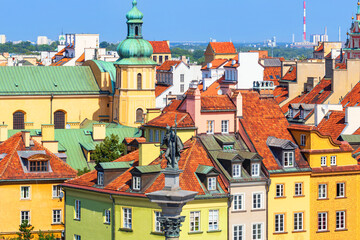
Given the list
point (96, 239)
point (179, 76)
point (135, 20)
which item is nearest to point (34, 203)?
point (96, 239)

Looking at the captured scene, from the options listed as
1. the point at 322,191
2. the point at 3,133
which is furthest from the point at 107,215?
the point at 3,133

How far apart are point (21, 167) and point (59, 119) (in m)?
46.8

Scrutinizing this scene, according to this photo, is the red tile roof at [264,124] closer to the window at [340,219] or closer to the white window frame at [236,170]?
the white window frame at [236,170]

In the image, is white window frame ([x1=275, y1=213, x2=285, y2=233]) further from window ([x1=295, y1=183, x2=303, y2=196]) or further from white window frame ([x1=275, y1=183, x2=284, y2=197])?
window ([x1=295, y1=183, x2=303, y2=196])

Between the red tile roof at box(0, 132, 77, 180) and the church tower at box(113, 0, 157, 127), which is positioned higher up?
the church tower at box(113, 0, 157, 127)

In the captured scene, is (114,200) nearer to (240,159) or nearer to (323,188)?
(240,159)

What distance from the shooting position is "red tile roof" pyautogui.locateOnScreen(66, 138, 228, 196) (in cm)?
6781

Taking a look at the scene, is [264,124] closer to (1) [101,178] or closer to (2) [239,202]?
(2) [239,202]

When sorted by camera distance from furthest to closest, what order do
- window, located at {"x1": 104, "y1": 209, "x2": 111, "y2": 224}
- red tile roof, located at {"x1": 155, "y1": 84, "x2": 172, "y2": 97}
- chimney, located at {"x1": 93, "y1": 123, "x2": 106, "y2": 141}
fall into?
red tile roof, located at {"x1": 155, "y1": 84, "x2": 172, "y2": 97}
chimney, located at {"x1": 93, "y1": 123, "x2": 106, "y2": 141}
window, located at {"x1": 104, "y1": 209, "x2": 111, "y2": 224}

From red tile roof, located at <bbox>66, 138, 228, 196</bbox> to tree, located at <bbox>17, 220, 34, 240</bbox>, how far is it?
4.39 meters

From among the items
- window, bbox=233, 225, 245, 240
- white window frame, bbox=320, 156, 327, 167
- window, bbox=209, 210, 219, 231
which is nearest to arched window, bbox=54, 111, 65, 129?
white window frame, bbox=320, 156, 327, 167

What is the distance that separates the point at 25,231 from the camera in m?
76.0

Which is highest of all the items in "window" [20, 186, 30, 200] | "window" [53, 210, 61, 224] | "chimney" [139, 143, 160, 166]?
"chimney" [139, 143, 160, 166]

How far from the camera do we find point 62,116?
126 m
